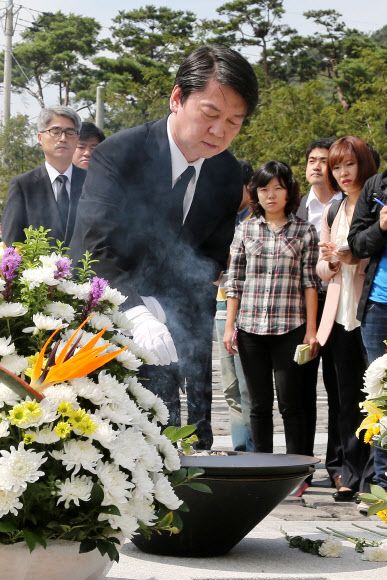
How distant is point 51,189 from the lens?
549 centimetres

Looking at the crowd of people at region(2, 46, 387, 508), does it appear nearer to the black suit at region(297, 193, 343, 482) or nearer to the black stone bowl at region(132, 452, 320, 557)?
the black suit at region(297, 193, 343, 482)

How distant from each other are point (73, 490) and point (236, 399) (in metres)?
4.53

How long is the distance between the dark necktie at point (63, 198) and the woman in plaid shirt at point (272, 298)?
1.10 meters

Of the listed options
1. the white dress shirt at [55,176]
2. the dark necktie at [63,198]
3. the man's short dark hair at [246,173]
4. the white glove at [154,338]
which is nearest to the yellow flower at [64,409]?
the white glove at [154,338]

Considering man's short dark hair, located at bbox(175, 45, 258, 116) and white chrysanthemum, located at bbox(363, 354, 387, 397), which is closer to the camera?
white chrysanthemum, located at bbox(363, 354, 387, 397)

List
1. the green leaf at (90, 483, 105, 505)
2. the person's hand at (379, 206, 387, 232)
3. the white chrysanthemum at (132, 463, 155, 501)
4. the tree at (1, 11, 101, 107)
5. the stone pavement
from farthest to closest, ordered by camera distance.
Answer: the tree at (1, 11, 101, 107)
the person's hand at (379, 206, 387, 232)
the stone pavement
the white chrysanthemum at (132, 463, 155, 501)
the green leaf at (90, 483, 105, 505)

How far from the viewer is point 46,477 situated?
2.22 meters

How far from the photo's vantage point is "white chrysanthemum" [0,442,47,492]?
2102mm

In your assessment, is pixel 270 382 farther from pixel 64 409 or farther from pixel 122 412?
pixel 64 409

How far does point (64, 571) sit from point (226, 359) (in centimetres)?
435

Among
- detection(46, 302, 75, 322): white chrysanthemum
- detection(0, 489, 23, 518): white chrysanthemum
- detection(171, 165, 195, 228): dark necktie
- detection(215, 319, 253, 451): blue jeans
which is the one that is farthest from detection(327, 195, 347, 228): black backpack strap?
detection(0, 489, 23, 518): white chrysanthemum

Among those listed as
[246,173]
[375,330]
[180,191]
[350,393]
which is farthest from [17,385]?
[246,173]

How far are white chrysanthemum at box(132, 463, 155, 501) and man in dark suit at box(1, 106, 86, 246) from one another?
115 inches

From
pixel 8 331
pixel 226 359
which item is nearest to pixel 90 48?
pixel 226 359
